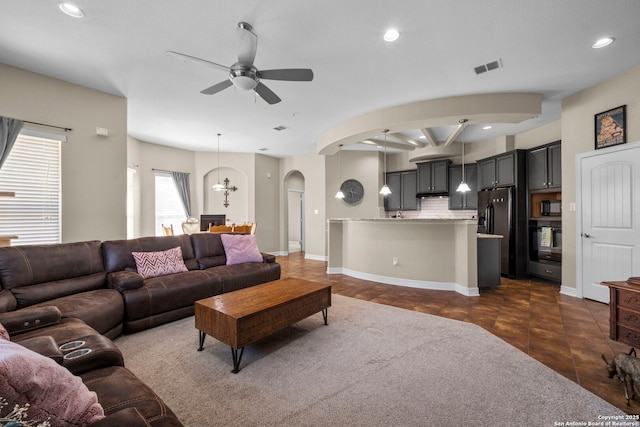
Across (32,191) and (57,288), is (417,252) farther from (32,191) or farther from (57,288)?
(32,191)

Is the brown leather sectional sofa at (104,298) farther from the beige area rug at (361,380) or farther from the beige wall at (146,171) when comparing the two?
the beige wall at (146,171)

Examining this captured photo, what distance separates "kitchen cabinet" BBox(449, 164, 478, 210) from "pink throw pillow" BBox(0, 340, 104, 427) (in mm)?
6884

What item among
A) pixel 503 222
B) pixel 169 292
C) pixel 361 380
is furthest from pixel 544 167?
pixel 169 292

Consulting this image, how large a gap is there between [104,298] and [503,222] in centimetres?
606

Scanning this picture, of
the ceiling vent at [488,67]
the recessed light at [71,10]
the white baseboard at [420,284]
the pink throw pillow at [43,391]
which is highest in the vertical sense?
the recessed light at [71,10]

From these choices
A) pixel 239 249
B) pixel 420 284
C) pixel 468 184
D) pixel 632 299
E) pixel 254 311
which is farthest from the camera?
pixel 468 184

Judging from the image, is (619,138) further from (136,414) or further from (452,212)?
(136,414)

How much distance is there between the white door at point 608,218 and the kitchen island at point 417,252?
1380mm

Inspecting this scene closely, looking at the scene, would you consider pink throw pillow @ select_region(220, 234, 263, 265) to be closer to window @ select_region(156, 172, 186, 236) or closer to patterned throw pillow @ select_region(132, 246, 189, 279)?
patterned throw pillow @ select_region(132, 246, 189, 279)

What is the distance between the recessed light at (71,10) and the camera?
87.9 inches

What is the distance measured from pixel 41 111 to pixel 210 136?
9.37 feet

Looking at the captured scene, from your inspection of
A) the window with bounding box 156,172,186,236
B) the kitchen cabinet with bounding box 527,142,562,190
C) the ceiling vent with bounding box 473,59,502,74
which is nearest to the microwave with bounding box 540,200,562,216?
the kitchen cabinet with bounding box 527,142,562,190

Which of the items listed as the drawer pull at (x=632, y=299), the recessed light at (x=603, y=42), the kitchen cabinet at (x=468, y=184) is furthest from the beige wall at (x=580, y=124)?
the drawer pull at (x=632, y=299)

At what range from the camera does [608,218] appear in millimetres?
3527
